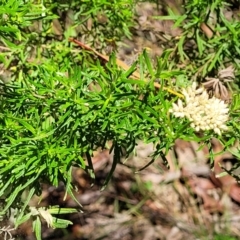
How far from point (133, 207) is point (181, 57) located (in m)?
1.31

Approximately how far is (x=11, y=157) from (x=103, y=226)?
1.57 meters

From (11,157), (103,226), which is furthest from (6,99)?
(103,226)

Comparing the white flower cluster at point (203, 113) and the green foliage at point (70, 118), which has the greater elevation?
the white flower cluster at point (203, 113)

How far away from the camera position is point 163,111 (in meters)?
1.33

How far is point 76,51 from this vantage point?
6.20 ft


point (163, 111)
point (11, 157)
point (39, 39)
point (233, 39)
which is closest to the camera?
point (163, 111)

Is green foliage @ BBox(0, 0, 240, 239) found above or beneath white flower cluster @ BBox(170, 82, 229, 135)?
beneath

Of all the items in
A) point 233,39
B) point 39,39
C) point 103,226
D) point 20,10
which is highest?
point 20,10

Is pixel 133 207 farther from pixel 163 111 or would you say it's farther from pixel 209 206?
pixel 163 111

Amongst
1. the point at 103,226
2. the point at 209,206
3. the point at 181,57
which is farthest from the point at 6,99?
the point at 209,206

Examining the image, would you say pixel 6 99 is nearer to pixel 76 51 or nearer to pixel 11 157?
pixel 11 157

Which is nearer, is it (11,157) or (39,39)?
(11,157)

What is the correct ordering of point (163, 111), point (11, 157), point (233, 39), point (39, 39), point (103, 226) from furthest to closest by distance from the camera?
point (103, 226) → point (39, 39) → point (233, 39) → point (11, 157) → point (163, 111)

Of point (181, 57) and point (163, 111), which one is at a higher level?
point (163, 111)
